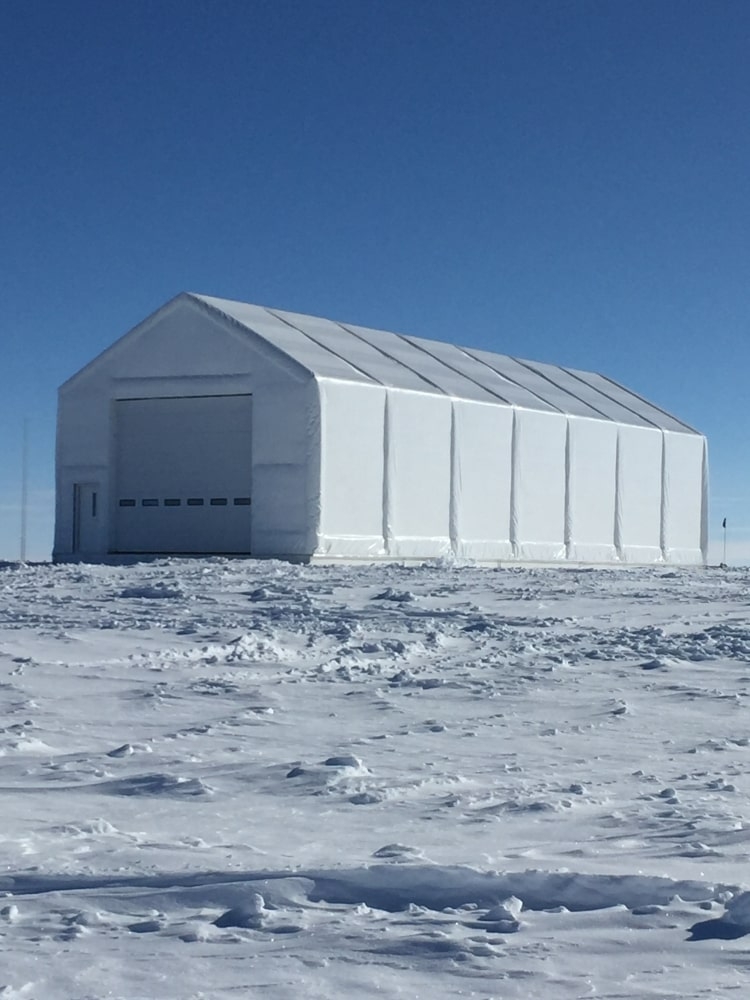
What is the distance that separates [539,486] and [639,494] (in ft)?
14.3

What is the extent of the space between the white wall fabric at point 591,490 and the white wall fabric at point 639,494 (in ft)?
1.04

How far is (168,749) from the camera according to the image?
7.03 metres

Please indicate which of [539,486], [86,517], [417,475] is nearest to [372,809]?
[417,475]

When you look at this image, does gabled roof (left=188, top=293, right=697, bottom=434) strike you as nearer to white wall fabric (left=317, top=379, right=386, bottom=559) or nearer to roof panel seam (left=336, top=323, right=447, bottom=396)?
roof panel seam (left=336, top=323, right=447, bottom=396)

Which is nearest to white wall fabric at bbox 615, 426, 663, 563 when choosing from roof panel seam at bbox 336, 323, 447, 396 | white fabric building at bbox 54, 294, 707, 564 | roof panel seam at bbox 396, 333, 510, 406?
white fabric building at bbox 54, 294, 707, 564

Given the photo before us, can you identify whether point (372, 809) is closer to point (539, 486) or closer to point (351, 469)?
point (351, 469)

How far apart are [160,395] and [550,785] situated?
20611 mm

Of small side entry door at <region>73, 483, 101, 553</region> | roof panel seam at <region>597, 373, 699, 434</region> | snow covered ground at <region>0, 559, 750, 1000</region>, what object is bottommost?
snow covered ground at <region>0, 559, 750, 1000</region>

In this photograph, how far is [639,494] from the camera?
3147 centimetres

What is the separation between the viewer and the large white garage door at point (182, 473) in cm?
2570

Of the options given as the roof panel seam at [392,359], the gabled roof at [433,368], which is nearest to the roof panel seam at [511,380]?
the gabled roof at [433,368]

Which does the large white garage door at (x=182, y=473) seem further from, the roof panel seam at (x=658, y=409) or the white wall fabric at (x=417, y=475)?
the roof panel seam at (x=658, y=409)

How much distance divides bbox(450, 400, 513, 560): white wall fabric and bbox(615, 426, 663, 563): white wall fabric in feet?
14.9

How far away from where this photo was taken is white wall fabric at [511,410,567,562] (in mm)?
27500
